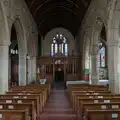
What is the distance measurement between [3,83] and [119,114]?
7865mm

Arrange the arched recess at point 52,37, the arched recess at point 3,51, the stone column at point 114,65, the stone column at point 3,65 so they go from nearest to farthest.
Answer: the arched recess at point 3,51
the stone column at point 3,65
the stone column at point 114,65
the arched recess at point 52,37

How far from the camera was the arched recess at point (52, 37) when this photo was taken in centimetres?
2985

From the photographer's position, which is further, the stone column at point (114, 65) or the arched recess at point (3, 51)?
the stone column at point (114, 65)

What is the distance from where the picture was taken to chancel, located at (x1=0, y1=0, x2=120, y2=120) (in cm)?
637

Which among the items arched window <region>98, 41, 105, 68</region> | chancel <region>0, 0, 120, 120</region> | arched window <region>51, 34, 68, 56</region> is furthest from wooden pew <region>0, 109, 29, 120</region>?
arched window <region>51, 34, 68, 56</region>

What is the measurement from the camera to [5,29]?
11.0m

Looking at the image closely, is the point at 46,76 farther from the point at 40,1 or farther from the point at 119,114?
the point at 119,114

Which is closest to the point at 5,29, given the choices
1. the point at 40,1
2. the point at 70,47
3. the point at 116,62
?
the point at 116,62

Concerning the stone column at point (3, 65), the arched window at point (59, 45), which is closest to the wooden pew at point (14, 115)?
the stone column at point (3, 65)

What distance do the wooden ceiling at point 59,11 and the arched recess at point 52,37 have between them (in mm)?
1200

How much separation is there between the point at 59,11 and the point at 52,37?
7.39 meters

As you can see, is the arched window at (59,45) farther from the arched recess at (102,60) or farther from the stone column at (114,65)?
the stone column at (114,65)

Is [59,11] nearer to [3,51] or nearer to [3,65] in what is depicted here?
[3,51]

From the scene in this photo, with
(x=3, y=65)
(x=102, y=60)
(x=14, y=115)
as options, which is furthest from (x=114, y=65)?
(x=102, y=60)
